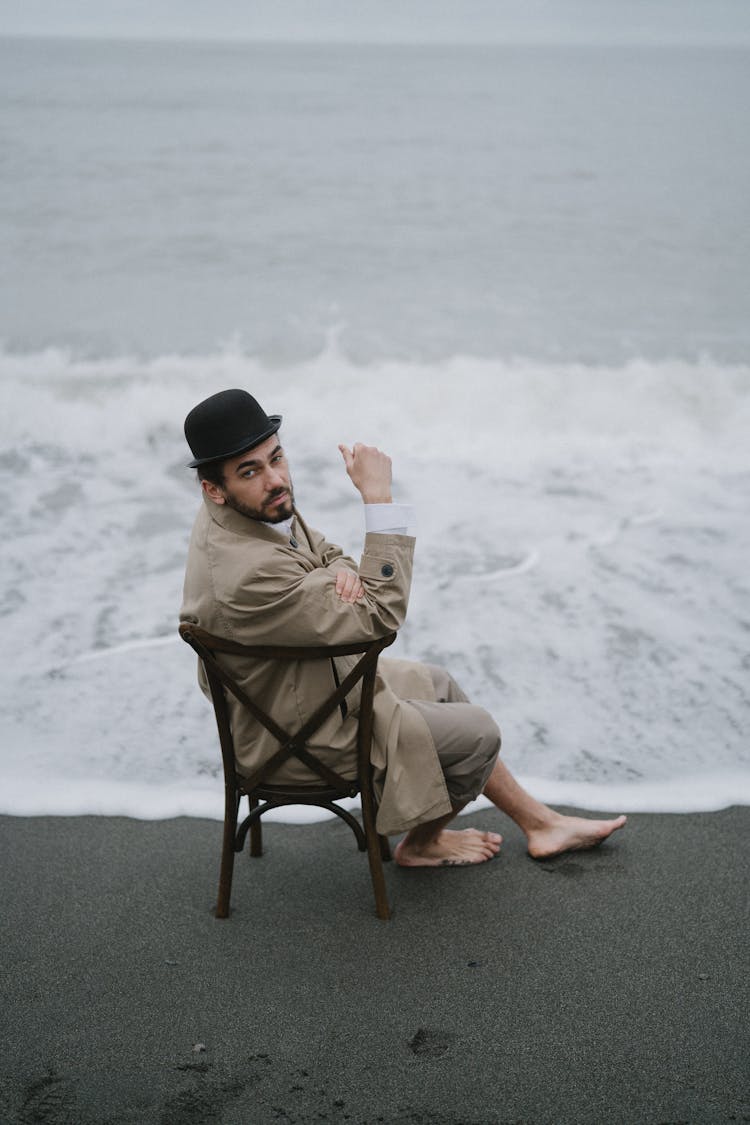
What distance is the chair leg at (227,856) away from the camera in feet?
8.87

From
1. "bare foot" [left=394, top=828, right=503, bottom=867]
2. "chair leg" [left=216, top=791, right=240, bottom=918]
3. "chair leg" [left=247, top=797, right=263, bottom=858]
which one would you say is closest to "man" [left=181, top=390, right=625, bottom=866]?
"chair leg" [left=216, top=791, right=240, bottom=918]

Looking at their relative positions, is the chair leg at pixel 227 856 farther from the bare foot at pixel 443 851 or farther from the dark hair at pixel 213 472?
the dark hair at pixel 213 472

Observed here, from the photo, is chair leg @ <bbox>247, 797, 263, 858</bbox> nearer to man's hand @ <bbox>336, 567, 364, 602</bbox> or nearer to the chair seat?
the chair seat

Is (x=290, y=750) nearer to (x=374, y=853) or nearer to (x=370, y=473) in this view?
(x=374, y=853)

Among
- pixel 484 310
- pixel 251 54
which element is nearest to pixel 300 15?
pixel 251 54

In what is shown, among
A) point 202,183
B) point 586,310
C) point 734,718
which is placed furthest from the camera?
point 202,183

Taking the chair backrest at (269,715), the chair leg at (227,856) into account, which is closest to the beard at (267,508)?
the chair backrest at (269,715)

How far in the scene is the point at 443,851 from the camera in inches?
120

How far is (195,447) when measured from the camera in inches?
95.0

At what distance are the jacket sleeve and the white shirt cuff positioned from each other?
47 mm

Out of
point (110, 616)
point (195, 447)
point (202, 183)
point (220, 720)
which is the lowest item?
point (110, 616)

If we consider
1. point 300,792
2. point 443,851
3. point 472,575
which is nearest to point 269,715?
point 300,792

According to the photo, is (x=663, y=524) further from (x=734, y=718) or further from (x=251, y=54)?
(x=251, y=54)

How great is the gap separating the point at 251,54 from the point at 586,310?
1161cm
